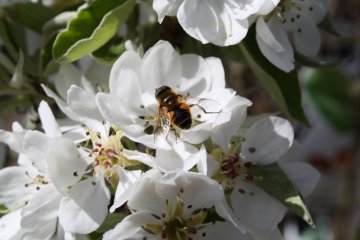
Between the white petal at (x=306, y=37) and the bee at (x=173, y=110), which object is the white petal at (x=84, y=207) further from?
the white petal at (x=306, y=37)

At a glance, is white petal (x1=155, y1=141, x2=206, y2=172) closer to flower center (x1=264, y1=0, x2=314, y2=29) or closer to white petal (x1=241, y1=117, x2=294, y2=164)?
white petal (x1=241, y1=117, x2=294, y2=164)

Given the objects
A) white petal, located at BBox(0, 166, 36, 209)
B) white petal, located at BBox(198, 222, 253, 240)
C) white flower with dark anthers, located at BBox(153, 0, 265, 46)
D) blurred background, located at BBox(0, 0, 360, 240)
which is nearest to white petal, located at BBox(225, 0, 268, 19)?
white flower with dark anthers, located at BBox(153, 0, 265, 46)

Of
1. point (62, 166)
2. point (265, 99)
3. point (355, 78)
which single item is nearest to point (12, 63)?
point (62, 166)

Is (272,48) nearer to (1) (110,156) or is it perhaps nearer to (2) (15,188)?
(1) (110,156)

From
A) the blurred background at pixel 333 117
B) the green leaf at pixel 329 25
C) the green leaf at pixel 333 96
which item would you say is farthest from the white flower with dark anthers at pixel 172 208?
the green leaf at pixel 333 96

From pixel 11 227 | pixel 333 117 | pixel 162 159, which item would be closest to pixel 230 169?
pixel 162 159

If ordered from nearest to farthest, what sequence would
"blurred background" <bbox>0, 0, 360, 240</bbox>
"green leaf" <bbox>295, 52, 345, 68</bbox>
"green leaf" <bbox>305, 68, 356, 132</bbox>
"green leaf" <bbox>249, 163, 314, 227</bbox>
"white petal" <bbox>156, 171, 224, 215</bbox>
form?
"white petal" <bbox>156, 171, 224, 215</bbox>, "green leaf" <bbox>249, 163, 314, 227</bbox>, "green leaf" <bbox>295, 52, 345, 68</bbox>, "blurred background" <bbox>0, 0, 360, 240</bbox>, "green leaf" <bbox>305, 68, 356, 132</bbox>

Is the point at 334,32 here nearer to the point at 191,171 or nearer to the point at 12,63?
the point at 191,171
